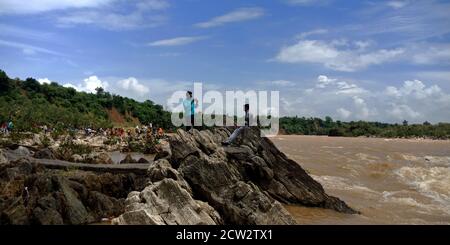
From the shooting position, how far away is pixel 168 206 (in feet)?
34.0

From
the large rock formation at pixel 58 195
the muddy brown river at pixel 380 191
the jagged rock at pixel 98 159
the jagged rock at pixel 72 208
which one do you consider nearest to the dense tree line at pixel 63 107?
the jagged rock at pixel 98 159

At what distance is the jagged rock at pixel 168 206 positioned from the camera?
9.97 m

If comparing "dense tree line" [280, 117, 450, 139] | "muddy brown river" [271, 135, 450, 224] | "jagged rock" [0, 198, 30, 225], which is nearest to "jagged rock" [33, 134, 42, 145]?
"muddy brown river" [271, 135, 450, 224]

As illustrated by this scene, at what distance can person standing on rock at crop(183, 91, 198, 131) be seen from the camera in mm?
16266

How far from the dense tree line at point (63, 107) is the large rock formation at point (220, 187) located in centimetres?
3056

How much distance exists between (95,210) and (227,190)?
12.4 ft

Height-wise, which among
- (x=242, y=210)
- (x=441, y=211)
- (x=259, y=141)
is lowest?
(x=441, y=211)

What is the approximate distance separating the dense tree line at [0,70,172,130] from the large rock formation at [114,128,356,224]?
30559 millimetres

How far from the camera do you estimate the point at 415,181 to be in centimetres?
2800

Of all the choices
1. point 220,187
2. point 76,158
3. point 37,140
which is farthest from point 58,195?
point 37,140

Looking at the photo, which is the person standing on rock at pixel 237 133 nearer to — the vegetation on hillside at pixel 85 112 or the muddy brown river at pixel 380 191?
the muddy brown river at pixel 380 191

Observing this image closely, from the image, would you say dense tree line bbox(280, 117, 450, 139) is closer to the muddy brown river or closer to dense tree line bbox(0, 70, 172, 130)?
dense tree line bbox(0, 70, 172, 130)
